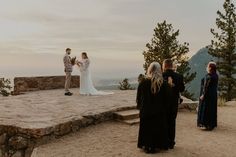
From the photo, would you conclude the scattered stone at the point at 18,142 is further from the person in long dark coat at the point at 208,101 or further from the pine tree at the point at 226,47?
the pine tree at the point at 226,47

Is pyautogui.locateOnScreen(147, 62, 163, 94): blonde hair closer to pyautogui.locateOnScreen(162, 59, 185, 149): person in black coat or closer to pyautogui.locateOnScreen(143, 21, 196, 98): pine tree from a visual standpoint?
pyautogui.locateOnScreen(162, 59, 185, 149): person in black coat

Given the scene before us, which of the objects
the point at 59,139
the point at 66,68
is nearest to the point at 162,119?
the point at 59,139

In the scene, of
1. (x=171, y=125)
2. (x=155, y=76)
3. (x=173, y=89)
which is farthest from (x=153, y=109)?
(x=173, y=89)

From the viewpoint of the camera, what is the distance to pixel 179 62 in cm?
4197

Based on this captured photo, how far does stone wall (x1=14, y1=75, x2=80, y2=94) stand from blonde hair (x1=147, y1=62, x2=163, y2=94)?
13.1 m

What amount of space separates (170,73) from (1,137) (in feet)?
14.6

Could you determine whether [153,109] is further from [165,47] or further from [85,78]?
[165,47]

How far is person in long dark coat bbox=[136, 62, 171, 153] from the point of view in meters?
9.55

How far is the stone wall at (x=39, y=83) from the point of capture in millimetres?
21562

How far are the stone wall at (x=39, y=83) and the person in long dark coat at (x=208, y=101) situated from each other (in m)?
11.2

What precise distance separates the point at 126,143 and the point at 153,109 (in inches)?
58.1

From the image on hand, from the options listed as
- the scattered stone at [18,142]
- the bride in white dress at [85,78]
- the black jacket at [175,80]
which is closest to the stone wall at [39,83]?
the bride in white dress at [85,78]

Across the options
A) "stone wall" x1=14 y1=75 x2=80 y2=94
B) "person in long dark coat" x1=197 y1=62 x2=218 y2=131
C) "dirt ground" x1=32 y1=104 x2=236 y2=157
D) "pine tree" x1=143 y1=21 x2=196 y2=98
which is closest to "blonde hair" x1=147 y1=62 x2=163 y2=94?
"dirt ground" x1=32 y1=104 x2=236 y2=157

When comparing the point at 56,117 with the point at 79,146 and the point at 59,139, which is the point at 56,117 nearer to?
the point at 59,139
